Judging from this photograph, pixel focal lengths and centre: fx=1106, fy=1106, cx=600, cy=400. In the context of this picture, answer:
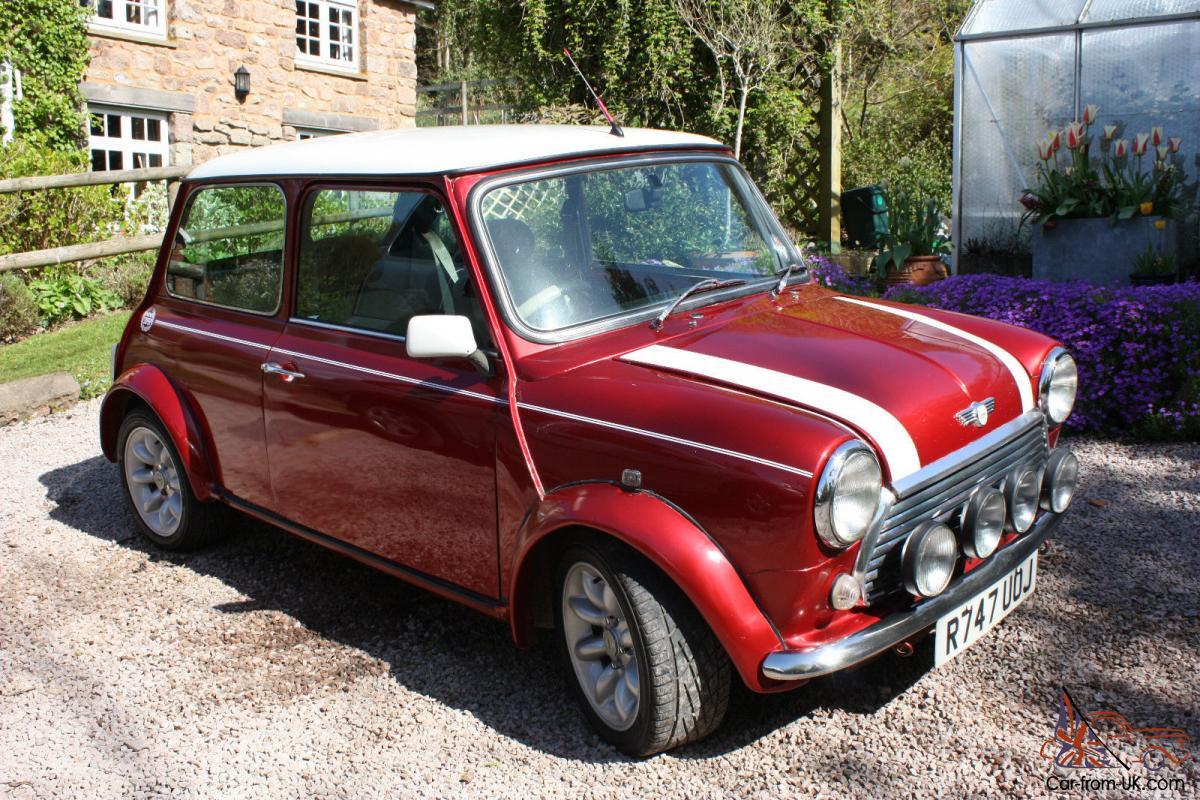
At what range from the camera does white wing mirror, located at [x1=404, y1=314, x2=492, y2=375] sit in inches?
134

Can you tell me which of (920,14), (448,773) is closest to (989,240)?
(448,773)

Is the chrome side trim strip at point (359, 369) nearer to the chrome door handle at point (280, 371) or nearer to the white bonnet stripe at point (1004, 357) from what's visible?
the chrome door handle at point (280, 371)

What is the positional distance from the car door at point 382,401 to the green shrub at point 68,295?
8012 millimetres

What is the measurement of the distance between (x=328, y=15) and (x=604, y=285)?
16.5m

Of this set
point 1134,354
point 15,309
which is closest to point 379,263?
point 1134,354

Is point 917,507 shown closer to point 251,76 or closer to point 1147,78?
point 1147,78

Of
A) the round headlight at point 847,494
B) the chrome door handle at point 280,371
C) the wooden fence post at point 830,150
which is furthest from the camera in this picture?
the wooden fence post at point 830,150

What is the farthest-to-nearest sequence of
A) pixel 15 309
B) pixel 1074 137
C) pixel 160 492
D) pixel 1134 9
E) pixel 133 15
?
1. pixel 133 15
2. pixel 15 309
3. pixel 1134 9
4. pixel 1074 137
5. pixel 160 492

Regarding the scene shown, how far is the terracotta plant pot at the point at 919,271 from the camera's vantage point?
9852 millimetres

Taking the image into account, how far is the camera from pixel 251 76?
1698cm

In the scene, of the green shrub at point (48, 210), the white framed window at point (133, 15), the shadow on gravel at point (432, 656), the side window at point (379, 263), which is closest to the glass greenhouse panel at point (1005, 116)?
the shadow on gravel at point (432, 656)

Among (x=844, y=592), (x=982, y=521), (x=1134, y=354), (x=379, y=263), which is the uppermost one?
(x=379, y=263)

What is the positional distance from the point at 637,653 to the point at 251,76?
15.9 metres

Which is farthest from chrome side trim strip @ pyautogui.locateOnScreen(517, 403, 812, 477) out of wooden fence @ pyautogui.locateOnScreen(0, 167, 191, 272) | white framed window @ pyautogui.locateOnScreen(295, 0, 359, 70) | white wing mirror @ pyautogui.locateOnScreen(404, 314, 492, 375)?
white framed window @ pyautogui.locateOnScreen(295, 0, 359, 70)
